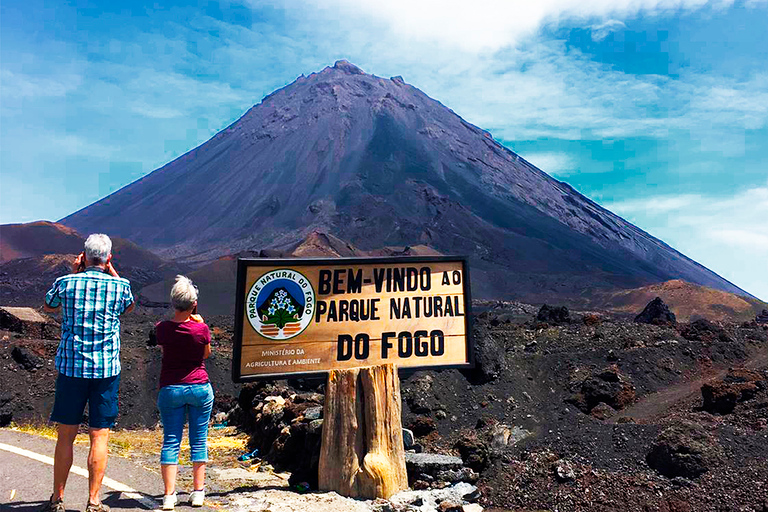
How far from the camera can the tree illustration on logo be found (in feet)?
19.3

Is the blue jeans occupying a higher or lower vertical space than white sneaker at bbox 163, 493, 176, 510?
higher

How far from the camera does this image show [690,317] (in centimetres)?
4562

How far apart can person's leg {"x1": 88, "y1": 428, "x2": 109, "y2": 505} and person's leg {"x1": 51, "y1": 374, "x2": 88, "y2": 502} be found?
0.44 feet

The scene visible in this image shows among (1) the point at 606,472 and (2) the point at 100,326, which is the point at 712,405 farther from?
(2) the point at 100,326

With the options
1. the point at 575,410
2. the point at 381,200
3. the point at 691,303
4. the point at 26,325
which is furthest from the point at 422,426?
the point at 381,200

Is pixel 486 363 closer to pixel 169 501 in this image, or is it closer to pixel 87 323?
pixel 169 501

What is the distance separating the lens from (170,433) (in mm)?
4602

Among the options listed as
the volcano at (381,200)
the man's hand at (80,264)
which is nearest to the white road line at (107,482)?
the man's hand at (80,264)

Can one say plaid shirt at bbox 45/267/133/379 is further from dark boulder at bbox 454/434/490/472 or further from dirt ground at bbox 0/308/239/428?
dirt ground at bbox 0/308/239/428

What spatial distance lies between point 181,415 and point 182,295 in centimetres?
84

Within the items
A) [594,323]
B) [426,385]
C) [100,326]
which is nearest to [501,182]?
[594,323]

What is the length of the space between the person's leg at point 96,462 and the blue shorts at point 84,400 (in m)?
0.05

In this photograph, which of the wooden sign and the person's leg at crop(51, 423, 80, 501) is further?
the wooden sign

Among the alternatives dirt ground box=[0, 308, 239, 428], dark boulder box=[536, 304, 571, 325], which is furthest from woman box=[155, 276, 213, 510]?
dark boulder box=[536, 304, 571, 325]
